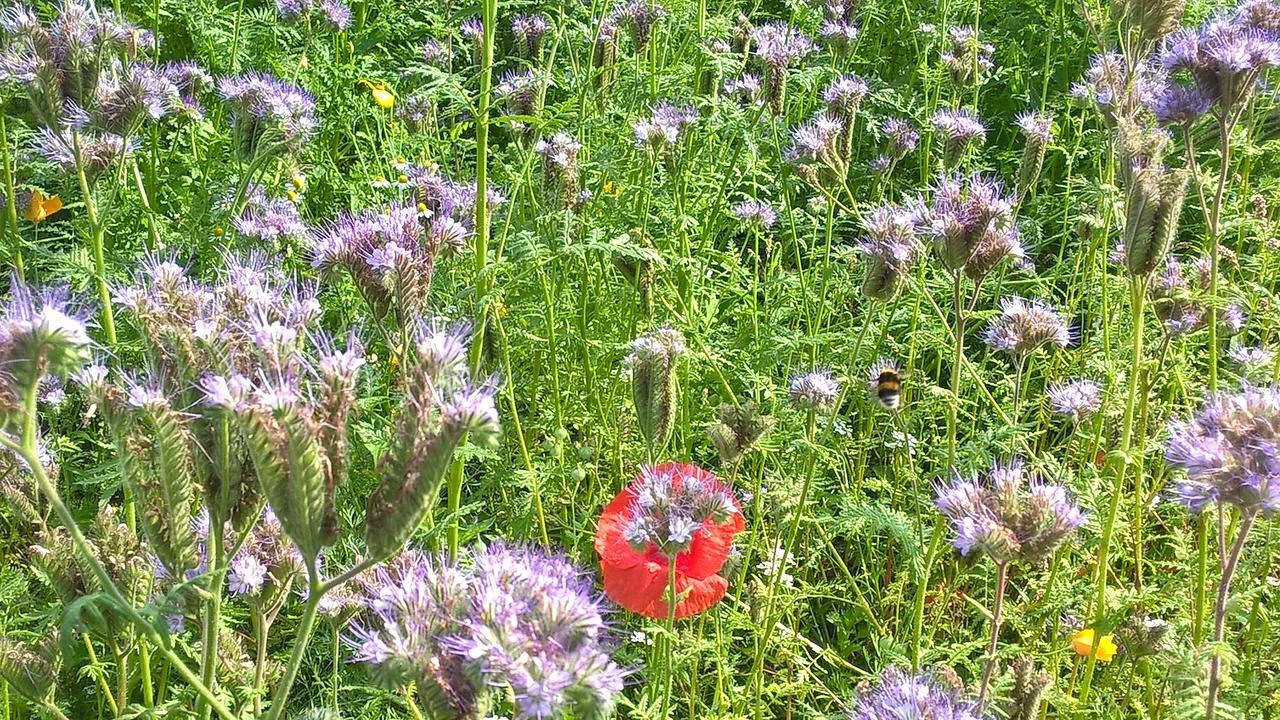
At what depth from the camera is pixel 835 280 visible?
4809mm

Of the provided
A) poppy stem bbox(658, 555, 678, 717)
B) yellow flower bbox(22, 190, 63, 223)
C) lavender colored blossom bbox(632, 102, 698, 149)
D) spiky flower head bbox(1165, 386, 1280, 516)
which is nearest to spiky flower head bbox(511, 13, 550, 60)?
lavender colored blossom bbox(632, 102, 698, 149)

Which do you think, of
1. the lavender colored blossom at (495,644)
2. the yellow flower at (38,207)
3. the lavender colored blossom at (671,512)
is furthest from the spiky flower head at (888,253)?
the yellow flower at (38,207)

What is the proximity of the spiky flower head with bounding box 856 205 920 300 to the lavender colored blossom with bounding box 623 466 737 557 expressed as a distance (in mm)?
872

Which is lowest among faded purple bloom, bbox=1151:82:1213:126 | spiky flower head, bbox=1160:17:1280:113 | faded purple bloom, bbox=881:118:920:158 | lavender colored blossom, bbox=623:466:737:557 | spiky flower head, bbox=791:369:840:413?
spiky flower head, bbox=791:369:840:413

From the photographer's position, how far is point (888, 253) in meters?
3.01

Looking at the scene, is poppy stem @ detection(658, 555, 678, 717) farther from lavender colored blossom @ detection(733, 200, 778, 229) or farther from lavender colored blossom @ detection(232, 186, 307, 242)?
lavender colored blossom @ detection(733, 200, 778, 229)

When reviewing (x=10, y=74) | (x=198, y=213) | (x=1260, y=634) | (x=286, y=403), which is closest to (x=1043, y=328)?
(x=1260, y=634)

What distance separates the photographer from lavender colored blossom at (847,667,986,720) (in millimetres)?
1867

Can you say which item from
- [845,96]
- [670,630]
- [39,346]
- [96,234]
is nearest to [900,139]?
[845,96]

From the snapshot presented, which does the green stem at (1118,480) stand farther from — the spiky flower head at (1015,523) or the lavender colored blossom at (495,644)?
the lavender colored blossom at (495,644)

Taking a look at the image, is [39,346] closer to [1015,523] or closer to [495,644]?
[495,644]

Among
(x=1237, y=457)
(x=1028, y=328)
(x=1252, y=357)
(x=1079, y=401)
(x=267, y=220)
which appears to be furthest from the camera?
(x=267, y=220)

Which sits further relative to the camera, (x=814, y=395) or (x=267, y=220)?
(x=267, y=220)

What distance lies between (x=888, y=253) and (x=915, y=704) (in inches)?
55.2
